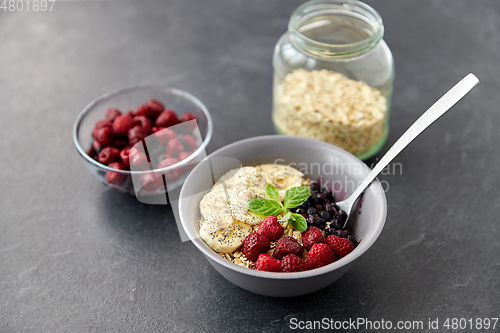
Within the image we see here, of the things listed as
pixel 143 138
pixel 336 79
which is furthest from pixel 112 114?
pixel 336 79

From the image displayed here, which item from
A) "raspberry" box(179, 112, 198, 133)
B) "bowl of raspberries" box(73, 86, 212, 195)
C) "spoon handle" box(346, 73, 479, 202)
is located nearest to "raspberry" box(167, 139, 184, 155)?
"bowl of raspberries" box(73, 86, 212, 195)

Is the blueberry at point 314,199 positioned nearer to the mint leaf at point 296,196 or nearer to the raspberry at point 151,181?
the mint leaf at point 296,196

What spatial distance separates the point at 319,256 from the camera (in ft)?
3.99

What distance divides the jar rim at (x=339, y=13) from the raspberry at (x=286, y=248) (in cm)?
64

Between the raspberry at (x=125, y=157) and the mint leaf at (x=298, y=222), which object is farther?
the raspberry at (x=125, y=157)

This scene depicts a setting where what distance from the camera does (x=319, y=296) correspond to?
4.47 ft

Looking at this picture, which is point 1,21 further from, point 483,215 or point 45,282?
point 483,215

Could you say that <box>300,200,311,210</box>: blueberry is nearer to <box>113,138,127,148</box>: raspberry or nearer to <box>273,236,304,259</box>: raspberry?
<box>273,236,304,259</box>: raspberry

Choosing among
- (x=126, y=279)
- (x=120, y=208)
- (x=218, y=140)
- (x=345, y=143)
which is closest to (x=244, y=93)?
(x=218, y=140)

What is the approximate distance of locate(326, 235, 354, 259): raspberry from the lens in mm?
1254

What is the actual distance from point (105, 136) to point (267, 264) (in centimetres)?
73

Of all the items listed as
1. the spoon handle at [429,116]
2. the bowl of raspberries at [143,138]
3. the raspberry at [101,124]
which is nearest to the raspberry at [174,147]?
the bowl of raspberries at [143,138]

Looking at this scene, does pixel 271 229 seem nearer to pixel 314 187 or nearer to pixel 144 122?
pixel 314 187

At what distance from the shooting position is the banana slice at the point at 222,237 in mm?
1278
